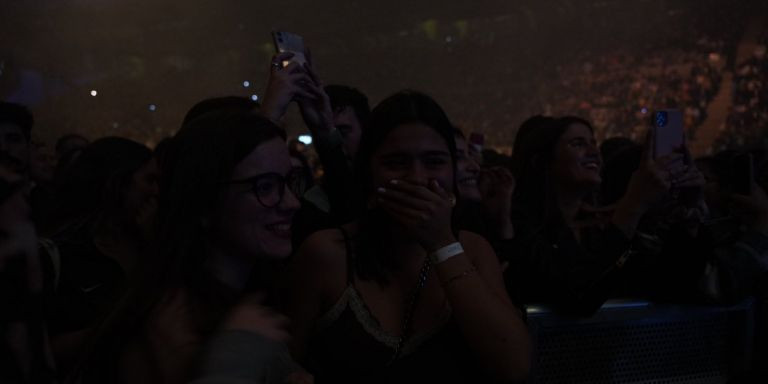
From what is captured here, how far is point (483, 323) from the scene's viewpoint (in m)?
1.38

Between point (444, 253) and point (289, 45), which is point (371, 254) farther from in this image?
point (289, 45)

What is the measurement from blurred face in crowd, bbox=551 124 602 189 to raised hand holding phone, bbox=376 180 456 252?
42.5 inches

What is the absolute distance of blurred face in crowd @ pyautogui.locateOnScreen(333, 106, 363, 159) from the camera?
2457 millimetres

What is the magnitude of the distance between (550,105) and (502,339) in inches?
649

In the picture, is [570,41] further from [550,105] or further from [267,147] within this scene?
[267,147]

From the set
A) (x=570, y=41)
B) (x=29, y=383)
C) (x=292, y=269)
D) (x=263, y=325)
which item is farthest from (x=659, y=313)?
(x=570, y=41)

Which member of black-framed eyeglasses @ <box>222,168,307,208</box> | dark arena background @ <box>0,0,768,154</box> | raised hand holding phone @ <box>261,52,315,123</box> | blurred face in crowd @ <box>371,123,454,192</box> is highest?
raised hand holding phone @ <box>261,52,315,123</box>

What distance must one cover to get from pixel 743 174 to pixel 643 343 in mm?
746

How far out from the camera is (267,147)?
127 centimetres

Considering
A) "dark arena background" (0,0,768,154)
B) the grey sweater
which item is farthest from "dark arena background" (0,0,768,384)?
"dark arena background" (0,0,768,154)

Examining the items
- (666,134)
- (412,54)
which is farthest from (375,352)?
(412,54)

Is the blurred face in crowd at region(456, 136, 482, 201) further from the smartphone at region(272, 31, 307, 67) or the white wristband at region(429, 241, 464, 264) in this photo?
the white wristband at region(429, 241, 464, 264)

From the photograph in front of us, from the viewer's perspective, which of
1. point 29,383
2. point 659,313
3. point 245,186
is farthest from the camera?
point 659,313

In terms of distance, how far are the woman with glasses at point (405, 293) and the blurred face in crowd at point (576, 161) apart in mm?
892
